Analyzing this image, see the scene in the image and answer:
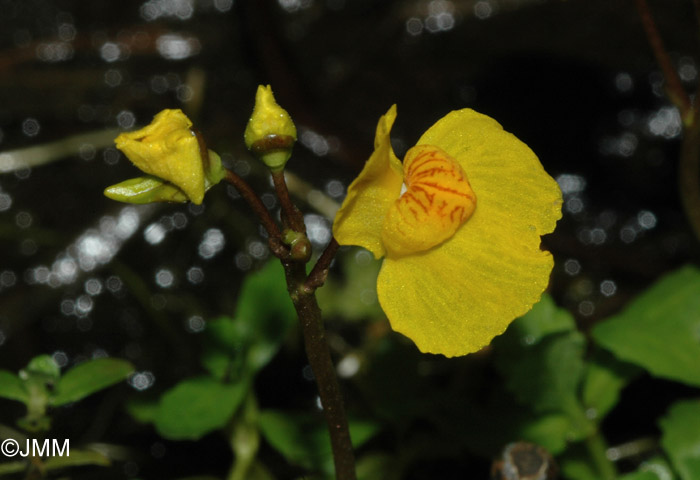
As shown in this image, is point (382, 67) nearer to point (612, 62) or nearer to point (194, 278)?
point (612, 62)

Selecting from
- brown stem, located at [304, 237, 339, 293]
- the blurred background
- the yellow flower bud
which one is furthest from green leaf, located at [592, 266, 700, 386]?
the yellow flower bud

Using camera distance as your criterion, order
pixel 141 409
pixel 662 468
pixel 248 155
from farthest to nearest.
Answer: pixel 248 155, pixel 141 409, pixel 662 468

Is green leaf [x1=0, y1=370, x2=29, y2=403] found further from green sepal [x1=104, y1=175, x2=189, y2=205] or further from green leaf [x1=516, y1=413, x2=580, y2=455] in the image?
green leaf [x1=516, y1=413, x2=580, y2=455]

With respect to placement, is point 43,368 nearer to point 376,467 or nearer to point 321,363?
point 321,363

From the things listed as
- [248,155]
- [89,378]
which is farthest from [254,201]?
[248,155]

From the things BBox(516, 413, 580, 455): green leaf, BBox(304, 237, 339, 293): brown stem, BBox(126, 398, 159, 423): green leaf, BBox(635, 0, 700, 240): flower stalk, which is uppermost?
BBox(635, 0, 700, 240): flower stalk

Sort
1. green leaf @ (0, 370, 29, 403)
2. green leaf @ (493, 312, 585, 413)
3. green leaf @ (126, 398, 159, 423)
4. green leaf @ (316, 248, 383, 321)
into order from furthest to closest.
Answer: green leaf @ (316, 248, 383, 321), green leaf @ (126, 398, 159, 423), green leaf @ (493, 312, 585, 413), green leaf @ (0, 370, 29, 403)

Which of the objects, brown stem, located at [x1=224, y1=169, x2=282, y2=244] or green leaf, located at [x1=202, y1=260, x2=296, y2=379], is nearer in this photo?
brown stem, located at [x1=224, y1=169, x2=282, y2=244]
